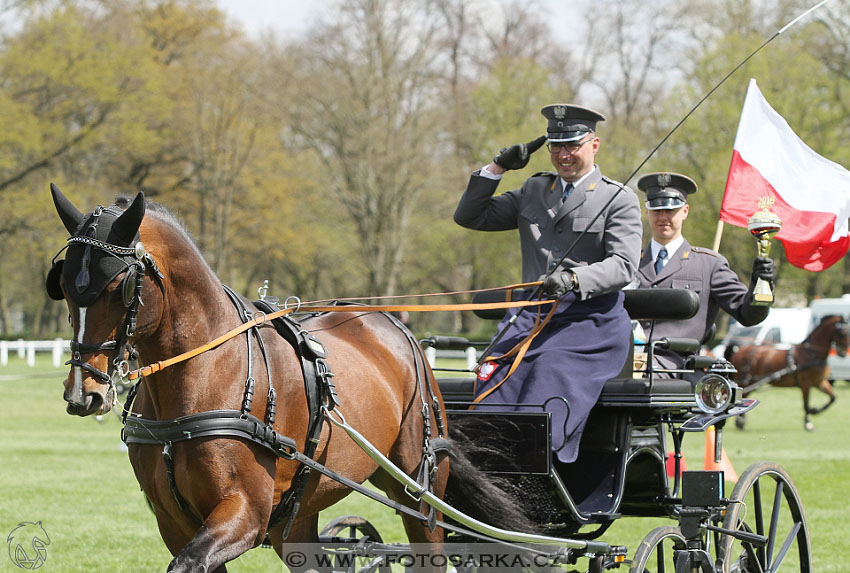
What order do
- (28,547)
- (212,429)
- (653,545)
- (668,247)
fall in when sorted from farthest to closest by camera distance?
1. (28,547)
2. (668,247)
3. (653,545)
4. (212,429)

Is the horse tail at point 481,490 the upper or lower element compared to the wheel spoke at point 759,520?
upper

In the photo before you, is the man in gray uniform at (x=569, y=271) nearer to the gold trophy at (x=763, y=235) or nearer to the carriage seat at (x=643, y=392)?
the carriage seat at (x=643, y=392)

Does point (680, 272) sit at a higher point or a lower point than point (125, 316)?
higher

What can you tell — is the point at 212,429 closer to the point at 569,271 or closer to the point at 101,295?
the point at 101,295

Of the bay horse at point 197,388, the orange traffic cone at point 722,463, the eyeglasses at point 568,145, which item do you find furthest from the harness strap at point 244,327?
the orange traffic cone at point 722,463

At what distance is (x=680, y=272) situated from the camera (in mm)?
6828

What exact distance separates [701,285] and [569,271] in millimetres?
1803

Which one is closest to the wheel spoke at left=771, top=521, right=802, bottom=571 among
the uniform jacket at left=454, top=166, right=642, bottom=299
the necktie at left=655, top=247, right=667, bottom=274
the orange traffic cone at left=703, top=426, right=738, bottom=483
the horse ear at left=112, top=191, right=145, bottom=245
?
the orange traffic cone at left=703, top=426, right=738, bottom=483

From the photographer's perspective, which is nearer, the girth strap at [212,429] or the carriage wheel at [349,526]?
the girth strap at [212,429]

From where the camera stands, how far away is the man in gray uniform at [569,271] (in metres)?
5.34

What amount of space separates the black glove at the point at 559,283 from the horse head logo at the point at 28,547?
3076mm

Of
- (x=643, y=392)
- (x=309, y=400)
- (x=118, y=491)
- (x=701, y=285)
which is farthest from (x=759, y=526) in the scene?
(x=118, y=491)

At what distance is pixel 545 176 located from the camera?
5918 mm

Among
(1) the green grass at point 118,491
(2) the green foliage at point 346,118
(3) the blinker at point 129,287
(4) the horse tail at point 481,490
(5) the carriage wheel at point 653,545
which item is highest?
(2) the green foliage at point 346,118
